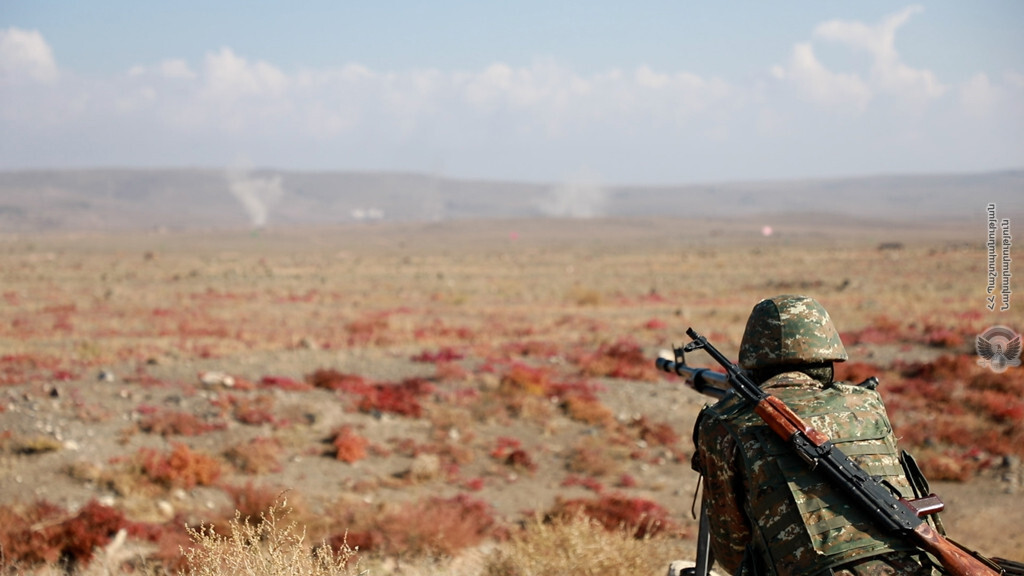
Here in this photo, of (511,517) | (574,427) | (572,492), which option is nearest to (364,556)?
(511,517)

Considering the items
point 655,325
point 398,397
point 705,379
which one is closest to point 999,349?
point 655,325

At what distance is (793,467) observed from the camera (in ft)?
9.87

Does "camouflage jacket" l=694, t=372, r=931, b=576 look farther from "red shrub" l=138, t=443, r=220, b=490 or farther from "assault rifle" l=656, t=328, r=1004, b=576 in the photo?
"red shrub" l=138, t=443, r=220, b=490

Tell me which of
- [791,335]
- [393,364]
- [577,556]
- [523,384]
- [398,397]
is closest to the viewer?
[791,335]

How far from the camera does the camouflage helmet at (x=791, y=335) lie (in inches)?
136

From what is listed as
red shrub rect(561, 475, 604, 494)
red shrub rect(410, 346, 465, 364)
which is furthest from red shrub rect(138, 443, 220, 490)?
red shrub rect(410, 346, 465, 364)

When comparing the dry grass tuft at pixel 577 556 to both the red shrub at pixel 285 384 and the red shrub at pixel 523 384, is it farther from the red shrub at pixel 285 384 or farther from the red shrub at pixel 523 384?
the red shrub at pixel 285 384

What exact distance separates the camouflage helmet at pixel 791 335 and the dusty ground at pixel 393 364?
4057mm

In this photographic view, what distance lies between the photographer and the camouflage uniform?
112 inches

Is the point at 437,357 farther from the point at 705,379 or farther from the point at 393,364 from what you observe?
the point at 705,379

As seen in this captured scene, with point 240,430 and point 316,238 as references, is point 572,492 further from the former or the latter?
point 316,238

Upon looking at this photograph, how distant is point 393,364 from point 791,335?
14432 mm

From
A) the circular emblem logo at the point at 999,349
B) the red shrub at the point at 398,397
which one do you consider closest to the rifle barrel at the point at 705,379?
the red shrub at the point at 398,397

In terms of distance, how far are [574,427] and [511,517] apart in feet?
13.1
